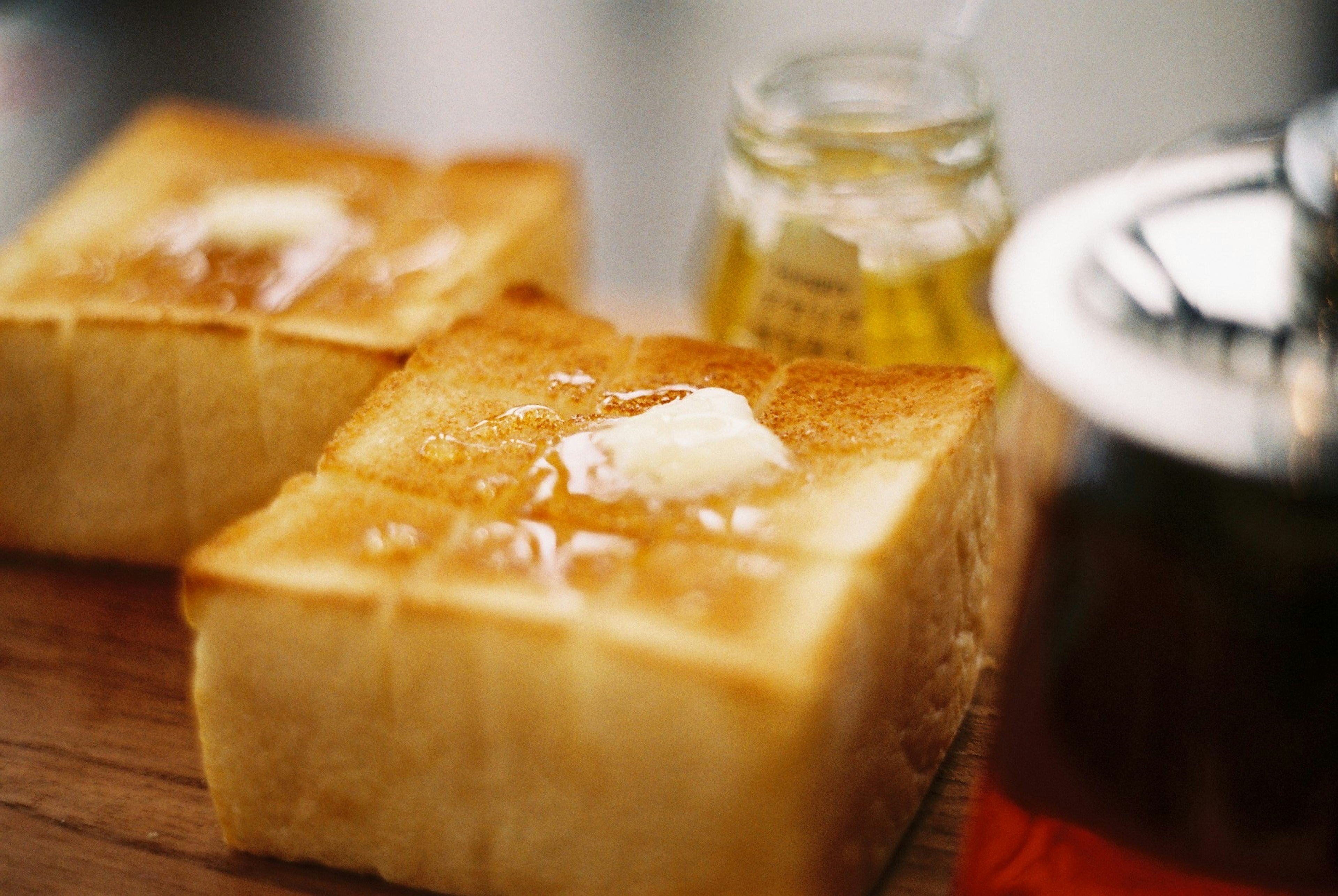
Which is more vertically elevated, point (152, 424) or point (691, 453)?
point (691, 453)

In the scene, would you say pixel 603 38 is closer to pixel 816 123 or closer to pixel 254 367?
pixel 816 123

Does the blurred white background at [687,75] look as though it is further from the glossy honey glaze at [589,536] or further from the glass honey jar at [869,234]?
the glossy honey glaze at [589,536]

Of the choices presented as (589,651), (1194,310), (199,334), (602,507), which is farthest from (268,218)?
(1194,310)

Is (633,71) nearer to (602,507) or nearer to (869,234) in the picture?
(869,234)

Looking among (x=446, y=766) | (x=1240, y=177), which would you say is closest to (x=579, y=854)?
(x=446, y=766)

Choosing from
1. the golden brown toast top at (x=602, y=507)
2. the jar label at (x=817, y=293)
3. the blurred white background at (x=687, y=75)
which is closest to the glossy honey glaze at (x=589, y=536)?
the golden brown toast top at (x=602, y=507)

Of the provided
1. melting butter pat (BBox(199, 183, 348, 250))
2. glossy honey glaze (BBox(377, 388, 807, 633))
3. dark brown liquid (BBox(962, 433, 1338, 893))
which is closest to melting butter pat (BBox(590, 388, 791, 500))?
glossy honey glaze (BBox(377, 388, 807, 633))

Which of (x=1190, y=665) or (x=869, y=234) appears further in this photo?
(x=869, y=234)
